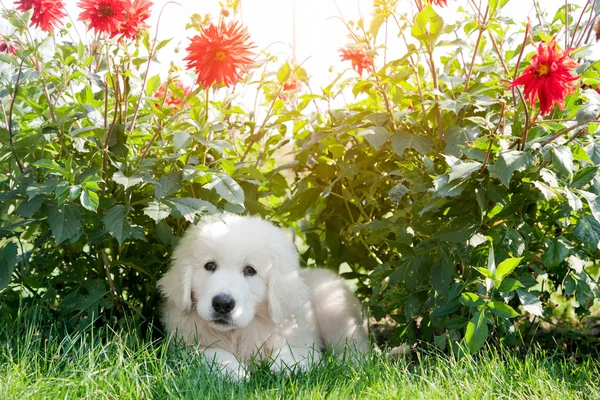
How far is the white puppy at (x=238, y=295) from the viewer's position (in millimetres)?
2254

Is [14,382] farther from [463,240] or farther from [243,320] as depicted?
[463,240]

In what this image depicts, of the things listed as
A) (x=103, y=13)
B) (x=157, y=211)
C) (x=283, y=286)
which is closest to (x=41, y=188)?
(x=157, y=211)

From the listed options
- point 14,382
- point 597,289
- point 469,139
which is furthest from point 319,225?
point 14,382

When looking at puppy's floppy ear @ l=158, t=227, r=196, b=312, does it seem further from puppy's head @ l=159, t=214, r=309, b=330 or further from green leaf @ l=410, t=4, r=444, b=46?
green leaf @ l=410, t=4, r=444, b=46

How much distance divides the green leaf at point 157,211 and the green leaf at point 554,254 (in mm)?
1312

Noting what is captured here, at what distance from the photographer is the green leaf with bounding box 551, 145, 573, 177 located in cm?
196

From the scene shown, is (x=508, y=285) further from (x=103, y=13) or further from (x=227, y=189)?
(x=103, y=13)

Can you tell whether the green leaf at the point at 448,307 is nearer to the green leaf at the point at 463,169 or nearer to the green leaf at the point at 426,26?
the green leaf at the point at 463,169

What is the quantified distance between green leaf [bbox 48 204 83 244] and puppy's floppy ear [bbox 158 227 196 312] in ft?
1.16

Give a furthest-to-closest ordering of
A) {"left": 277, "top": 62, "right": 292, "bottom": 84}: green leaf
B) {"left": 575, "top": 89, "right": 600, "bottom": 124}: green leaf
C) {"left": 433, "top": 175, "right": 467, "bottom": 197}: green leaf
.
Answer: {"left": 277, "top": 62, "right": 292, "bottom": 84}: green leaf → {"left": 433, "top": 175, "right": 467, "bottom": 197}: green leaf → {"left": 575, "top": 89, "right": 600, "bottom": 124}: green leaf

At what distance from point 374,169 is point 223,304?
1.02 meters

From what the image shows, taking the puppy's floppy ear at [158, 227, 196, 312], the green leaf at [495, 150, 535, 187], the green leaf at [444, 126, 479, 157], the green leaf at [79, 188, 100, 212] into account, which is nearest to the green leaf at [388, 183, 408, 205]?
the green leaf at [444, 126, 479, 157]

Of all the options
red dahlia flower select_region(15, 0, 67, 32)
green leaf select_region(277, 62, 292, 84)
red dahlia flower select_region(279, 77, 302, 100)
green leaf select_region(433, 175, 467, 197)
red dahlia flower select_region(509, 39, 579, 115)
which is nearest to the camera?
red dahlia flower select_region(509, 39, 579, 115)

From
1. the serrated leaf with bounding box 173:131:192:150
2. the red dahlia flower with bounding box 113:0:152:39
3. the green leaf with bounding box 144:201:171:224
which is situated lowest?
the green leaf with bounding box 144:201:171:224
